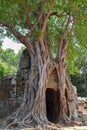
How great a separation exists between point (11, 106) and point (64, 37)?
4.10 m

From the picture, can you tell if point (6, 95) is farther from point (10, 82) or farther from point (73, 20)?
point (73, 20)

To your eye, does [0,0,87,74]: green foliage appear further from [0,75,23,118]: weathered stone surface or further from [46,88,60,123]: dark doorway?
[46,88,60,123]: dark doorway

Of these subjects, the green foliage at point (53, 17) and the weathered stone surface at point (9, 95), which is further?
the weathered stone surface at point (9, 95)

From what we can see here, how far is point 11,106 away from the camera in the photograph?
12.8 meters

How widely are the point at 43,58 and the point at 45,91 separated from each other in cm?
149

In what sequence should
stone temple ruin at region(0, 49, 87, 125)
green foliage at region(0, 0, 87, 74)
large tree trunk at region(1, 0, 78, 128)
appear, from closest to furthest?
1. large tree trunk at region(1, 0, 78, 128)
2. green foliage at region(0, 0, 87, 74)
3. stone temple ruin at region(0, 49, 87, 125)

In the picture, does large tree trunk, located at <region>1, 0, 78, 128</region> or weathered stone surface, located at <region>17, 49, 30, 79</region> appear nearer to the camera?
large tree trunk, located at <region>1, 0, 78, 128</region>

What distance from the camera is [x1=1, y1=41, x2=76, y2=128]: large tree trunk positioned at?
1129cm

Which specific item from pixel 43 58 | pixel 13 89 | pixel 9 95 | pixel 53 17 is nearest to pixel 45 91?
pixel 43 58

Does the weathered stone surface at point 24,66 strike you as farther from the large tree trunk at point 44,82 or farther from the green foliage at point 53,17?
Answer: the green foliage at point 53,17

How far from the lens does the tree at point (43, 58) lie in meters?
11.7

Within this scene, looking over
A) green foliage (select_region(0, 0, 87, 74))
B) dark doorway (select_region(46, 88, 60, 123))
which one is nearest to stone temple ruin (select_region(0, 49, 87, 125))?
dark doorway (select_region(46, 88, 60, 123))

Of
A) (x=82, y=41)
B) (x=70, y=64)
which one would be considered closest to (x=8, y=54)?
(x=70, y=64)

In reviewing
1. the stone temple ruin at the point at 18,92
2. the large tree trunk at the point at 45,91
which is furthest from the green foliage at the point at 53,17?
the stone temple ruin at the point at 18,92
